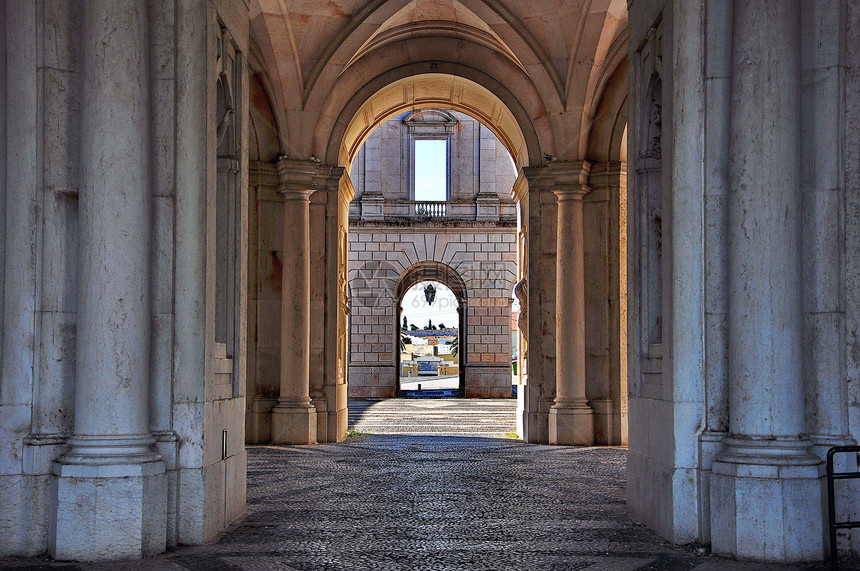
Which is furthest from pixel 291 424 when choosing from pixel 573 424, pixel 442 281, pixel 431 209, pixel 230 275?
pixel 442 281

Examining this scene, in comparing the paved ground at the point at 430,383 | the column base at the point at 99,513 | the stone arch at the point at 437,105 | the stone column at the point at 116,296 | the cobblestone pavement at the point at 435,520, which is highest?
the stone arch at the point at 437,105

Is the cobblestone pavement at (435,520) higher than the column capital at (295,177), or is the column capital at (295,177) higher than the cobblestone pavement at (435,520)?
the column capital at (295,177)

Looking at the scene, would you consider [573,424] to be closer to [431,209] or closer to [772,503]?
[772,503]

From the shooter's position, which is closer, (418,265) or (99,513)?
(99,513)

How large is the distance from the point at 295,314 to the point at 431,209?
60.9 ft

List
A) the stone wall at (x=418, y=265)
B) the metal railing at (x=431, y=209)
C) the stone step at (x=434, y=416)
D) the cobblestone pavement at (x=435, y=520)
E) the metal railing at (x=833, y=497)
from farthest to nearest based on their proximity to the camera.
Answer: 1. the metal railing at (x=431, y=209)
2. the stone wall at (x=418, y=265)
3. the stone step at (x=434, y=416)
4. the cobblestone pavement at (x=435, y=520)
5. the metal railing at (x=833, y=497)

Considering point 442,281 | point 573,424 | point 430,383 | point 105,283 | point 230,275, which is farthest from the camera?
point 430,383

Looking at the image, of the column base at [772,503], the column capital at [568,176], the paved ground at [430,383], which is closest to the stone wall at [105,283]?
the column base at [772,503]

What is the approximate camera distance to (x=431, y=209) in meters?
32.2

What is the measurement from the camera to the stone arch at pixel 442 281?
31688mm

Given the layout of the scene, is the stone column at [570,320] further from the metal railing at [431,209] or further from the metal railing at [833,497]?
the metal railing at [431,209]

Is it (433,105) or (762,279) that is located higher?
(433,105)

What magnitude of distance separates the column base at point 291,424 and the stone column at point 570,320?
3.97 m

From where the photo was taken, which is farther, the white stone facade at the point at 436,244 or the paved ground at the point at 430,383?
the paved ground at the point at 430,383
